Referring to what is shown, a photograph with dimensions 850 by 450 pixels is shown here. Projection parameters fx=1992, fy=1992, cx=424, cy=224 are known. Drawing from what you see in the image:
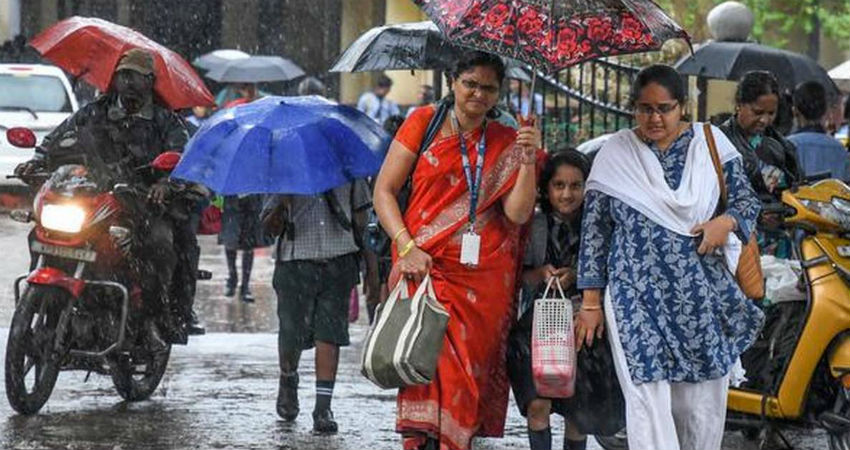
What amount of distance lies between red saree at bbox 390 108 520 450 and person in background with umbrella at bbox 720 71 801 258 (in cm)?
186

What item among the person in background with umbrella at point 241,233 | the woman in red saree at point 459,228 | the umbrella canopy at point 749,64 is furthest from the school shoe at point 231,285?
the woman in red saree at point 459,228

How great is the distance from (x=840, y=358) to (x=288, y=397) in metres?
2.77

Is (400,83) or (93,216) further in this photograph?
Answer: (400,83)

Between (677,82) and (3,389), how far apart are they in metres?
4.64

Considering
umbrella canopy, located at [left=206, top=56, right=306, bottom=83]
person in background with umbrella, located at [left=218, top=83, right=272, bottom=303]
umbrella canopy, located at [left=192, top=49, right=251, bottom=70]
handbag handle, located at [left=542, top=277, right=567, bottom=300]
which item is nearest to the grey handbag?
handbag handle, located at [left=542, top=277, right=567, bottom=300]

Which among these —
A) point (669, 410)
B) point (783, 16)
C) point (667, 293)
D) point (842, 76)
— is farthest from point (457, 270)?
point (783, 16)

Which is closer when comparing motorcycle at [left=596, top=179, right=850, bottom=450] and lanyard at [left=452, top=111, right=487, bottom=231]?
lanyard at [left=452, top=111, right=487, bottom=231]

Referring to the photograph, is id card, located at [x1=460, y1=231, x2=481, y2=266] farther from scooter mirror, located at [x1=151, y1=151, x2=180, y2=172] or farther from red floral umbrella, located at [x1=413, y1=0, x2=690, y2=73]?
scooter mirror, located at [x1=151, y1=151, x2=180, y2=172]

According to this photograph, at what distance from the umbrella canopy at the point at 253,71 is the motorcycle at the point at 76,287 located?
1192 centimetres

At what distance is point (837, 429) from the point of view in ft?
27.0

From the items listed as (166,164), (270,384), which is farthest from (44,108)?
(166,164)

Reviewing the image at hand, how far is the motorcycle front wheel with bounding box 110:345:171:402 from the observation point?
32.6 ft

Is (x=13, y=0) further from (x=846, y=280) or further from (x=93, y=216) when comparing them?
(x=846, y=280)

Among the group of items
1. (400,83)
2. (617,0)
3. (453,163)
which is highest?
(617,0)
